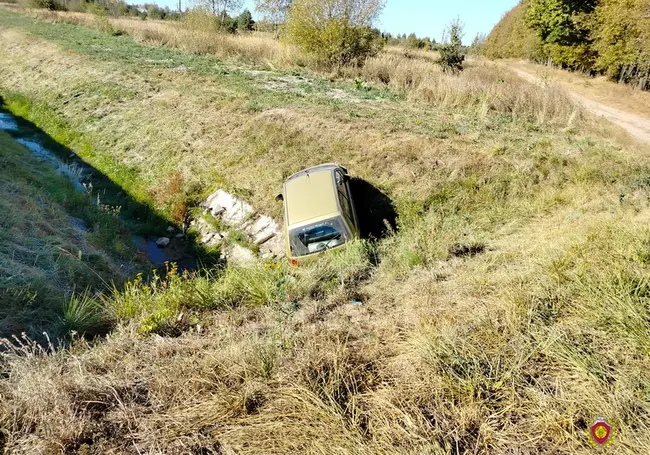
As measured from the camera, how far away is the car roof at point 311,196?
24.8 ft

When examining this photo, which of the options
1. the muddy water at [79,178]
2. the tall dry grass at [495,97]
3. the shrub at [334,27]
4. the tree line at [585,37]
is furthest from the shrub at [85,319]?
the tree line at [585,37]

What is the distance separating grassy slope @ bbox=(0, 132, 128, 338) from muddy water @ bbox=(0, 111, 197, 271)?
0.62 metres

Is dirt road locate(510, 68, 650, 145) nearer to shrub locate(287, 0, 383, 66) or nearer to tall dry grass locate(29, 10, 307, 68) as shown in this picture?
shrub locate(287, 0, 383, 66)

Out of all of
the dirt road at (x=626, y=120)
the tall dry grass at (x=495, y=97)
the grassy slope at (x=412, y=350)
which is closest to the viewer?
the grassy slope at (x=412, y=350)

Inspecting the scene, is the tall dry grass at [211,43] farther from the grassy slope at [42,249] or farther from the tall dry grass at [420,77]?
the grassy slope at [42,249]

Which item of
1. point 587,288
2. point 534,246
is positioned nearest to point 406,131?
point 534,246

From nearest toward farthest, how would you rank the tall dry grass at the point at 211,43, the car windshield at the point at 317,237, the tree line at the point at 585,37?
1. the car windshield at the point at 317,237
2. the tree line at the point at 585,37
3. the tall dry grass at the point at 211,43

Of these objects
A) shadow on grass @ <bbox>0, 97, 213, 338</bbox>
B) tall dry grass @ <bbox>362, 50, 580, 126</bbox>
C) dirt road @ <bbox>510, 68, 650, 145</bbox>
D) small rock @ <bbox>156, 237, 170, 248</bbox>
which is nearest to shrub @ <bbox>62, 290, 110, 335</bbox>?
shadow on grass @ <bbox>0, 97, 213, 338</bbox>

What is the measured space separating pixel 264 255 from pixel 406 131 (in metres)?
6.06

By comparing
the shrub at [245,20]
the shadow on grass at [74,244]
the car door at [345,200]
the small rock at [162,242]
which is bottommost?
the small rock at [162,242]

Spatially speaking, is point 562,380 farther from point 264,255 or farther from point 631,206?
point 264,255

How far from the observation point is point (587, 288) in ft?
12.5

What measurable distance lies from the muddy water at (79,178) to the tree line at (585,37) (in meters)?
21.5

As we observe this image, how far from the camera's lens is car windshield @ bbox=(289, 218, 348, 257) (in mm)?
7359
